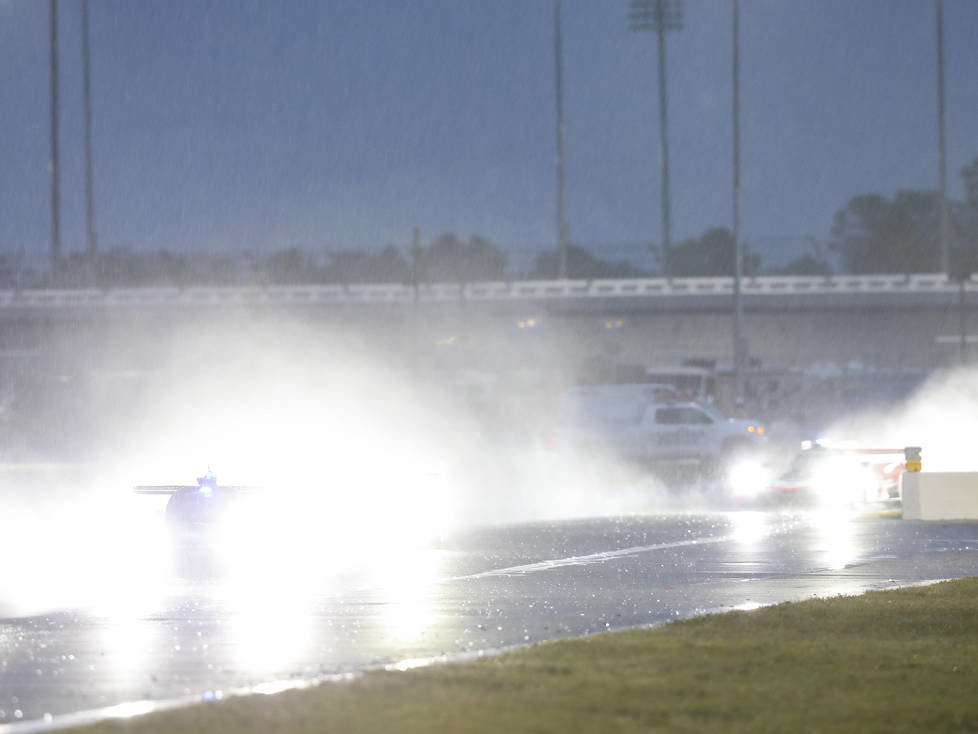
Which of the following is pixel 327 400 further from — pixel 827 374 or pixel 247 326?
pixel 827 374

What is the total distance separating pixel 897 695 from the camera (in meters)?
8.55

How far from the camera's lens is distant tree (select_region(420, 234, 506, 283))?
304ft

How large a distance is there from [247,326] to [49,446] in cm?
2488

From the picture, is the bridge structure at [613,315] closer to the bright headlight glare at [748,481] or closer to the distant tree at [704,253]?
the bright headlight glare at [748,481]

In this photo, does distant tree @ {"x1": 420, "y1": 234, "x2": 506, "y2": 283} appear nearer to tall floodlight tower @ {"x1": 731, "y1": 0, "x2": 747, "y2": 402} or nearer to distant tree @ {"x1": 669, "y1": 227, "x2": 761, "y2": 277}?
distant tree @ {"x1": 669, "y1": 227, "x2": 761, "y2": 277}

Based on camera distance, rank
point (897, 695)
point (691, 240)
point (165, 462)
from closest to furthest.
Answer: point (897, 695) → point (165, 462) → point (691, 240)

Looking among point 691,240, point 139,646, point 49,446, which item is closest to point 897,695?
point 139,646

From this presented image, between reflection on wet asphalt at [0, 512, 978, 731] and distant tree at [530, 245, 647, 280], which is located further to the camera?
distant tree at [530, 245, 647, 280]

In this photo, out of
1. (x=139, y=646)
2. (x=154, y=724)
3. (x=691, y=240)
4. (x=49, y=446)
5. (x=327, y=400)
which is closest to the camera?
(x=154, y=724)

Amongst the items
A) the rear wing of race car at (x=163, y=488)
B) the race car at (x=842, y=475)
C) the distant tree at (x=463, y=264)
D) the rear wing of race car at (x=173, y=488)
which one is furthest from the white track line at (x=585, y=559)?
the distant tree at (x=463, y=264)

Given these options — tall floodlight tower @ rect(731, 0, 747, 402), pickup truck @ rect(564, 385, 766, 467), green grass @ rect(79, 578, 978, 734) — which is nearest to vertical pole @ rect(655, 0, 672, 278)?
tall floodlight tower @ rect(731, 0, 747, 402)

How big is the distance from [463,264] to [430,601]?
90574 millimetres

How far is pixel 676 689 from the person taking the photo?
8.63 metres

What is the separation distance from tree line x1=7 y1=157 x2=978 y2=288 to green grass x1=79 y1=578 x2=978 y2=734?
38565 millimetres
